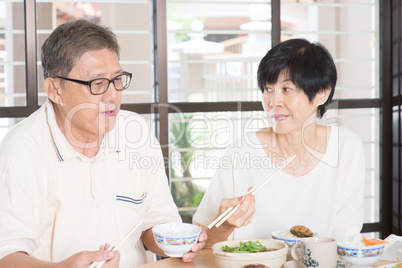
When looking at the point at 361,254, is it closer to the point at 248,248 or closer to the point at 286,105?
the point at 248,248

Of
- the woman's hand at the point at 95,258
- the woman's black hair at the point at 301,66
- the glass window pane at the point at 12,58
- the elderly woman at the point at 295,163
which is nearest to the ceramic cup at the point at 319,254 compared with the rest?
the woman's hand at the point at 95,258

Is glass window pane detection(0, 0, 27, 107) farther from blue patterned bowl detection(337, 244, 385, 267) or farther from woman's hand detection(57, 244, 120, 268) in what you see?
blue patterned bowl detection(337, 244, 385, 267)

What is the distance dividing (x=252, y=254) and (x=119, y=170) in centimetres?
69

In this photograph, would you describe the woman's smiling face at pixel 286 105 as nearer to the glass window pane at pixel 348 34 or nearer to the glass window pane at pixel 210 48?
the glass window pane at pixel 348 34

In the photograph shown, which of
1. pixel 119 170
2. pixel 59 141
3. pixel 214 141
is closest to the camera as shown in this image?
pixel 59 141

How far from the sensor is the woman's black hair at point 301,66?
2059mm

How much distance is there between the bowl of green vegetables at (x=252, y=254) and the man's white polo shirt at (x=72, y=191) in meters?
0.49

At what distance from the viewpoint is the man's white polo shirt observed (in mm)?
1616

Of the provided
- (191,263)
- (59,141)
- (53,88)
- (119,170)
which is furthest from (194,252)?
(53,88)

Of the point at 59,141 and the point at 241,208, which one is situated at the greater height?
the point at 59,141

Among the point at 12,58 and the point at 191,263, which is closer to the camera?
the point at 191,263

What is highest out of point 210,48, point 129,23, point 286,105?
point 129,23

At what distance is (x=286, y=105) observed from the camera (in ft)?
6.77

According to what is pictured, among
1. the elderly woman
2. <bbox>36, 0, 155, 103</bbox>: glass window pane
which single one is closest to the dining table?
the elderly woman
